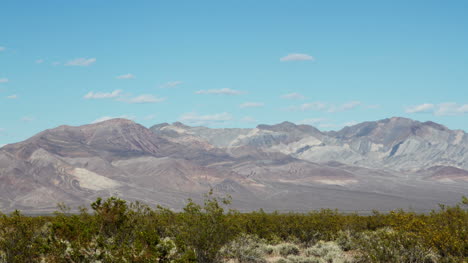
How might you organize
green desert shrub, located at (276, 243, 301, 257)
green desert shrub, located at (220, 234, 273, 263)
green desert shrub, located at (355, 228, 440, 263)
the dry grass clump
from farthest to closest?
green desert shrub, located at (276, 243, 301, 257)
green desert shrub, located at (220, 234, 273, 263)
the dry grass clump
green desert shrub, located at (355, 228, 440, 263)

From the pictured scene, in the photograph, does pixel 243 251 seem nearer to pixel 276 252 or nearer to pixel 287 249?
pixel 276 252

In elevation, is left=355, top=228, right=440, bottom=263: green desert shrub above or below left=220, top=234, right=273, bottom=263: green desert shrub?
above

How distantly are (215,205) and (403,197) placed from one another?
611ft

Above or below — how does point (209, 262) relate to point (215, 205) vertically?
below

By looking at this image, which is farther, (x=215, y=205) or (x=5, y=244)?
(x=215, y=205)

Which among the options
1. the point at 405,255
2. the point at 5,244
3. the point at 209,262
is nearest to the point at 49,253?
the point at 5,244

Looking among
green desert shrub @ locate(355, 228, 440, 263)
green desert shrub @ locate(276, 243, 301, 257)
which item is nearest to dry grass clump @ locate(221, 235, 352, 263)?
green desert shrub @ locate(276, 243, 301, 257)

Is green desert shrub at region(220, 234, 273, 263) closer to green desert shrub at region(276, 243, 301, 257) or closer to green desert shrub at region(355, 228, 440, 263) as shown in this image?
green desert shrub at region(276, 243, 301, 257)

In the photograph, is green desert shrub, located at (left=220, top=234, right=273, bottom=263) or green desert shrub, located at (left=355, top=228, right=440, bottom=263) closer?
green desert shrub, located at (left=355, top=228, right=440, bottom=263)

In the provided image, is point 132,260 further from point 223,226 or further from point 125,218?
point 223,226

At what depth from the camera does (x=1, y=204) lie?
16788 centimetres

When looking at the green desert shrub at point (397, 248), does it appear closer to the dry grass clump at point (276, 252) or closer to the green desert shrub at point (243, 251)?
the dry grass clump at point (276, 252)

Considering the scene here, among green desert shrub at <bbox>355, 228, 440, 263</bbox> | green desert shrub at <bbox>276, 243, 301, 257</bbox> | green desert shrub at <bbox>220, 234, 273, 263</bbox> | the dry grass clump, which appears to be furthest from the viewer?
green desert shrub at <bbox>276, 243, 301, 257</bbox>

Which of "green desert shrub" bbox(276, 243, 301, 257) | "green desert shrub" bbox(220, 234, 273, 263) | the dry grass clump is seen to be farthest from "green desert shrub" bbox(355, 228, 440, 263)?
"green desert shrub" bbox(276, 243, 301, 257)
